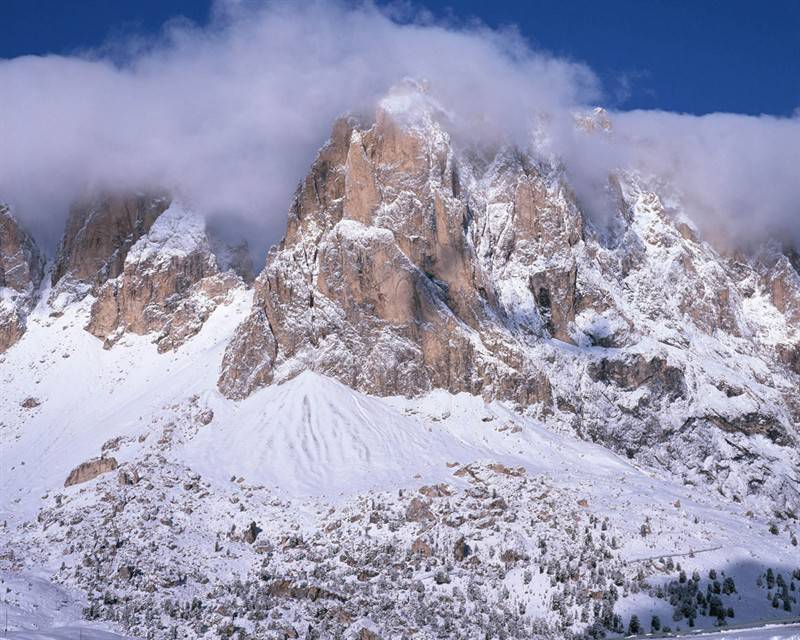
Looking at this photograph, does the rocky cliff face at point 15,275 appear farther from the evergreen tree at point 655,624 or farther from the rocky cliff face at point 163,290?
the evergreen tree at point 655,624

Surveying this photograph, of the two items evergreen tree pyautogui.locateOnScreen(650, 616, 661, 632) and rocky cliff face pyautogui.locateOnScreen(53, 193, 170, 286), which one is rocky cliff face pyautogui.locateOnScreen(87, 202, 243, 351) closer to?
rocky cliff face pyautogui.locateOnScreen(53, 193, 170, 286)

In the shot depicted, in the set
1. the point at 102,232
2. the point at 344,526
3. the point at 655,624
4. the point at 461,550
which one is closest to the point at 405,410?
the point at 344,526

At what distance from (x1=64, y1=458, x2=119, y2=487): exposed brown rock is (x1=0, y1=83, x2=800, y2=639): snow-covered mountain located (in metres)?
0.26

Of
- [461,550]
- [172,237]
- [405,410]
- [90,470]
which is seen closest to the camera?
[461,550]

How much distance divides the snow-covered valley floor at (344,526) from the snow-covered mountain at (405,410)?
0.34m

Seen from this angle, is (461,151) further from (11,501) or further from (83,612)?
(83,612)

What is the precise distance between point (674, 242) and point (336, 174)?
5592 centimetres

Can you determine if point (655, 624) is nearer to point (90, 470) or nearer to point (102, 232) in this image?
point (90, 470)

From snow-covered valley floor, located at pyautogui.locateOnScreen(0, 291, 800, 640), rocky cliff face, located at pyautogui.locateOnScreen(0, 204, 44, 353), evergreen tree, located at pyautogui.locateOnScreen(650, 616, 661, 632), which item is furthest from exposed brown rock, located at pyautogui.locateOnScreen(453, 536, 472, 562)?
rocky cliff face, located at pyautogui.locateOnScreen(0, 204, 44, 353)

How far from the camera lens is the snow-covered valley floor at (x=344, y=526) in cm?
A: 7631

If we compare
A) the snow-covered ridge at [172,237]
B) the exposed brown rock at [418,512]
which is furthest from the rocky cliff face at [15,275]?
the exposed brown rock at [418,512]

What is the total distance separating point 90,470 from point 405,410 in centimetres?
3687

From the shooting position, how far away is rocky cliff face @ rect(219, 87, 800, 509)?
443ft

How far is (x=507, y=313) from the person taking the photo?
145750 millimetres
